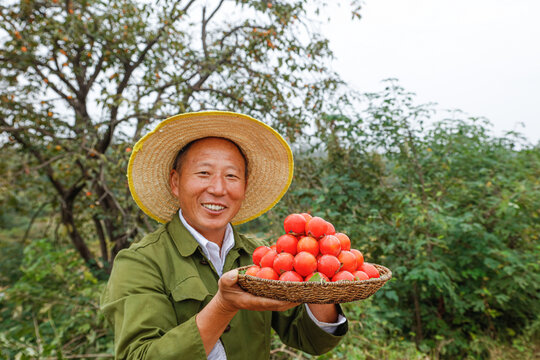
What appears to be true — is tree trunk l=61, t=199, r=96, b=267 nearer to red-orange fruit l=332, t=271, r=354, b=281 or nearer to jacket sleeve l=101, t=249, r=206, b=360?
jacket sleeve l=101, t=249, r=206, b=360

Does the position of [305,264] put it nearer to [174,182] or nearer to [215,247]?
[215,247]

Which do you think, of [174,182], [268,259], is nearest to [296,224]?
[268,259]

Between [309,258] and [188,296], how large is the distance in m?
0.49

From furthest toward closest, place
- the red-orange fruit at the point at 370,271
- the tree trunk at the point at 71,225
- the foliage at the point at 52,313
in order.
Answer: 1. the tree trunk at the point at 71,225
2. the foliage at the point at 52,313
3. the red-orange fruit at the point at 370,271

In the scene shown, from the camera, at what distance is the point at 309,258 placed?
1174mm

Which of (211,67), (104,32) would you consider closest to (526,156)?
(211,67)

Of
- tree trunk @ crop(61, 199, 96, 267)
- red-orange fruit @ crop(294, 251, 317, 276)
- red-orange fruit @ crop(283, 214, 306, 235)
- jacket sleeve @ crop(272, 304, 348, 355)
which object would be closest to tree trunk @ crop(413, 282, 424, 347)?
jacket sleeve @ crop(272, 304, 348, 355)

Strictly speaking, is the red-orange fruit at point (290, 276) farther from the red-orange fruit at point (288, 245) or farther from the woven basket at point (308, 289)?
the red-orange fruit at point (288, 245)

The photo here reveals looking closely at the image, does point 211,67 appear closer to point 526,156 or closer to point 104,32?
point 104,32

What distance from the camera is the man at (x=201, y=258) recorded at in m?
1.12

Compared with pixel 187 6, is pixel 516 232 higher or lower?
lower

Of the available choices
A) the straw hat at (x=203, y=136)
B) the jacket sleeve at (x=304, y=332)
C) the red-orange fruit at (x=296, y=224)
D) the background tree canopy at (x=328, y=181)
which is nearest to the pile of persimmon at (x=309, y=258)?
the red-orange fruit at (x=296, y=224)

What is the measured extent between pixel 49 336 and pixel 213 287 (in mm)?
3247

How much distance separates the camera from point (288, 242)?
1297mm
